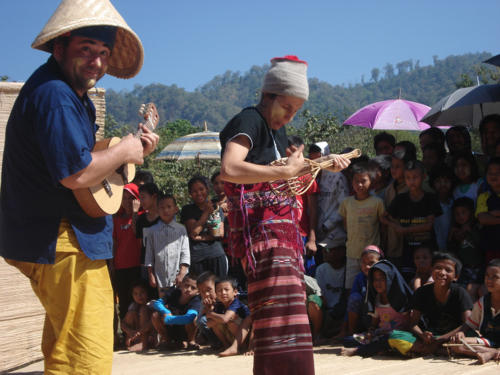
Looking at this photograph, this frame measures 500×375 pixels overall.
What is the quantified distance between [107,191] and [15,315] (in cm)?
293

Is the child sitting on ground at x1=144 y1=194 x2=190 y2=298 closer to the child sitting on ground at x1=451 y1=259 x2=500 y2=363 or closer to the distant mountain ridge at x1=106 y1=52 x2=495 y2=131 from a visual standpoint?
the child sitting on ground at x1=451 y1=259 x2=500 y2=363

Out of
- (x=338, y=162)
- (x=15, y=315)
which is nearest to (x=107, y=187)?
(x=338, y=162)

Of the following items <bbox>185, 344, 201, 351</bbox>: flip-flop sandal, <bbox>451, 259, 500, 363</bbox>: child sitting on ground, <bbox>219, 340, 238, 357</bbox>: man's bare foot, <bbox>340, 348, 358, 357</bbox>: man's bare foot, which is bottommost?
<bbox>185, 344, 201, 351</bbox>: flip-flop sandal

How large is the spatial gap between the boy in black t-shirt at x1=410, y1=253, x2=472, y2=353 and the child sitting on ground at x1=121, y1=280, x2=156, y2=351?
9.52ft

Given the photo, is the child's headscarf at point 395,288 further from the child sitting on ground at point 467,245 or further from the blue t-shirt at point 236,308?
the blue t-shirt at point 236,308

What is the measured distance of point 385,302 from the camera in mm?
5715

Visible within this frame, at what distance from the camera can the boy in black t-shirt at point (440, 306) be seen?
16.9ft

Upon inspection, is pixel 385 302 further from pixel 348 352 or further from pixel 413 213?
pixel 413 213

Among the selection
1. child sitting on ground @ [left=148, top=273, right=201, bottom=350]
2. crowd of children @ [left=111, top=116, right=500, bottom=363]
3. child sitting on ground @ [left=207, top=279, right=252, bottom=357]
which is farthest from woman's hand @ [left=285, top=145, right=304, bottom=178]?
child sitting on ground @ [left=148, top=273, right=201, bottom=350]

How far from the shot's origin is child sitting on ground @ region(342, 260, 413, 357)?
18.1 ft

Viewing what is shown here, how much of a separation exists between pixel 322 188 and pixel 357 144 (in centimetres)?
1393

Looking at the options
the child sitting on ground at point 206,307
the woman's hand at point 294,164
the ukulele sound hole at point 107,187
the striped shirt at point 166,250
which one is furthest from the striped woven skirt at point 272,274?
the striped shirt at point 166,250

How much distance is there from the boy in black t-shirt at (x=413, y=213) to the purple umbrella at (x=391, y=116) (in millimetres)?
2157

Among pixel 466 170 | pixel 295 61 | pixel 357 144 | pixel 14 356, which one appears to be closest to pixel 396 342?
pixel 466 170
